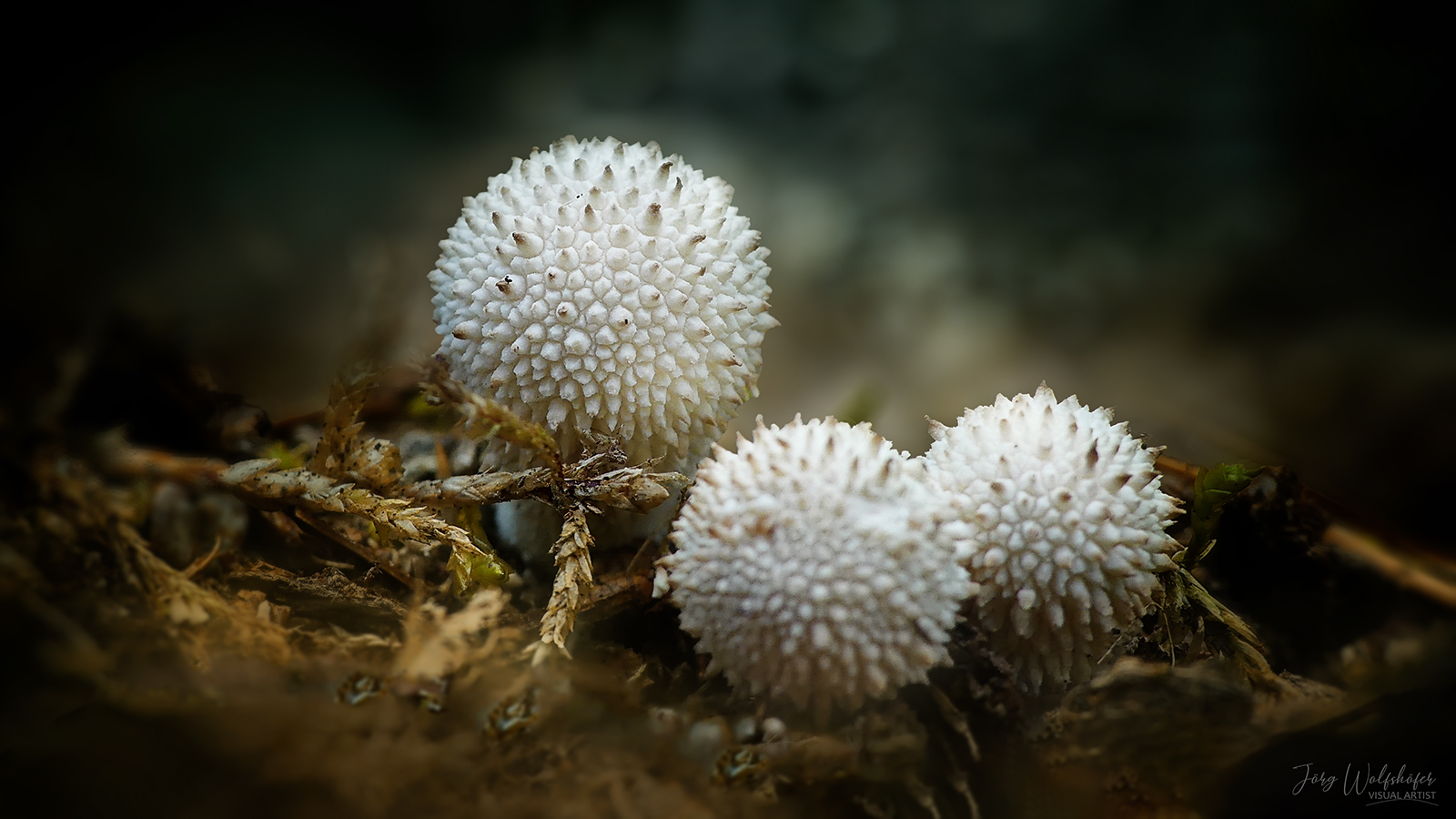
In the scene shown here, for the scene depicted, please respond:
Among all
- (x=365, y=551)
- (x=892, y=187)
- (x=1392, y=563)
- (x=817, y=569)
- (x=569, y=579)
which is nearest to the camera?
(x=817, y=569)

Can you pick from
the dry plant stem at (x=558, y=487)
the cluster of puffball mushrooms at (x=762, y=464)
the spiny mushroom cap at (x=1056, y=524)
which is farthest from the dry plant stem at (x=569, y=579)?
the spiny mushroom cap at (x=1056, y=524)

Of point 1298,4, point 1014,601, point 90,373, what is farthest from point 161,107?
point 1298,4

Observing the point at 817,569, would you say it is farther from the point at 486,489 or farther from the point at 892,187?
the point at 892,187

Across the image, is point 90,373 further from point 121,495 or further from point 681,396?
point 681,396

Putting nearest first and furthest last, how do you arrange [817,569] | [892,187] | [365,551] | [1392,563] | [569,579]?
1. [817,569]
2. [569,579]
3. [365,551]
4. [1392,563]
5. [892,187]

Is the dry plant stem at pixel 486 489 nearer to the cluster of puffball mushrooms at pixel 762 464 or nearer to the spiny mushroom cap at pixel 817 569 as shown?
the cluster of puffball mushrooms at pixel 762 464

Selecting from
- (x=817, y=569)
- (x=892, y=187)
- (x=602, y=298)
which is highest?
(x=892, y=187)

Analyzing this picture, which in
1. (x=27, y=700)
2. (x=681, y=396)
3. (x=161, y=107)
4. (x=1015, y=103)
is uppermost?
→ (x=1015, y=103)

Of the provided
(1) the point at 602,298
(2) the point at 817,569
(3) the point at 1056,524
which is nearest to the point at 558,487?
(1) the point at 602,298
